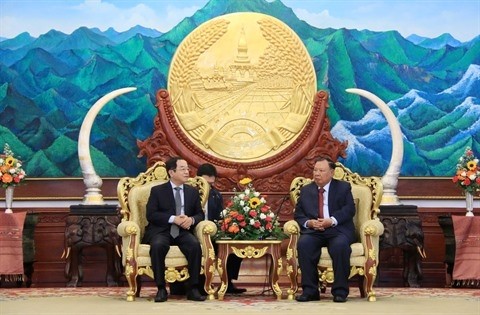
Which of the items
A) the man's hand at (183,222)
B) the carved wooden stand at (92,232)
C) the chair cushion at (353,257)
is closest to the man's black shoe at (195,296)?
the man's hand at (183,222)

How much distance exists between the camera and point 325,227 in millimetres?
8688

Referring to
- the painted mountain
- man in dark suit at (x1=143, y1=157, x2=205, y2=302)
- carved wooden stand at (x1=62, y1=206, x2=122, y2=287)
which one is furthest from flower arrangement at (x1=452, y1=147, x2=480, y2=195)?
carved wooden stand at (x1=62, y1=206, x2=122, y2=287)

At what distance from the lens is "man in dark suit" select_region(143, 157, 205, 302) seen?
8.52 meters

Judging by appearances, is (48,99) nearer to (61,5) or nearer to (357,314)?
(61,5)

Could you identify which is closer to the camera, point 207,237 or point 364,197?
point 207,237

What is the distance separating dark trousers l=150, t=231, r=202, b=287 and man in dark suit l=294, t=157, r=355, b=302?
808mm

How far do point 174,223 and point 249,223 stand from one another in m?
0.61

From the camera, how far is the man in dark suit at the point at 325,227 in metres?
8.46

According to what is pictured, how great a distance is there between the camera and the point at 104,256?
10.8m

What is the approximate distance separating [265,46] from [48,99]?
7.63 feet

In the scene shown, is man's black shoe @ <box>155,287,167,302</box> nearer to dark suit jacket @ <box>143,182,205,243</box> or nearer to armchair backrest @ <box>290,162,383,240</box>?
dark suit jacket @ <box>143,182,205,243</box>

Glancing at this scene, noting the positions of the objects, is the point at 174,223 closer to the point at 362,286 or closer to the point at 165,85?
the point at 362,286

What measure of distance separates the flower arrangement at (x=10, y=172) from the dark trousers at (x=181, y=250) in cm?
226

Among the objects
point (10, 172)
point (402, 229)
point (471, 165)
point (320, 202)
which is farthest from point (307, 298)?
point (10, 172)
